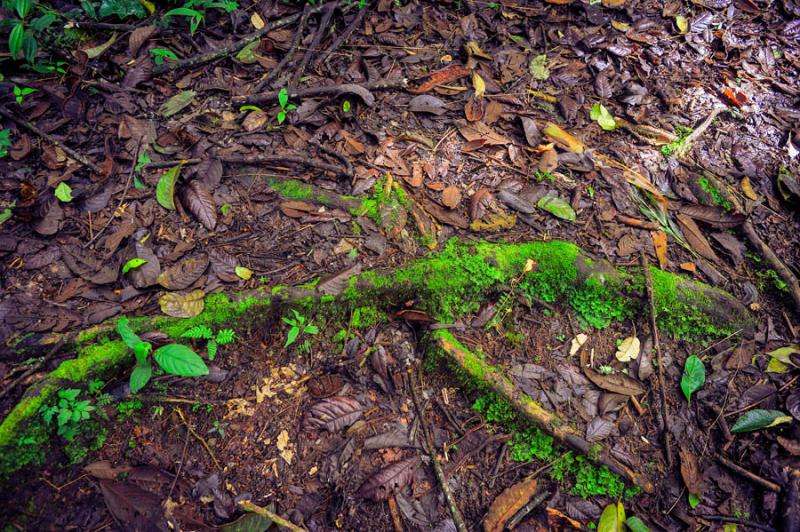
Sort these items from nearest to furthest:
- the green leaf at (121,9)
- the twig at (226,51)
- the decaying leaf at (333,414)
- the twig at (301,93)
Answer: the decaying leaf at (333,414) → the twig at (301,93) → the twig at (226,51) → the green leaf at (121,9)

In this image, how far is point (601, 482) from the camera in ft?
9.22

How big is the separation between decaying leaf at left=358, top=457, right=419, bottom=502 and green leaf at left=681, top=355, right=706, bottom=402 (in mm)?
1918

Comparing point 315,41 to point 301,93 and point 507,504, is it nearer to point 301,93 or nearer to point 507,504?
point 301,93

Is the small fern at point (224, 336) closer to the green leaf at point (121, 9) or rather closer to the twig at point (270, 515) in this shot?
the twig at point (270, 515)

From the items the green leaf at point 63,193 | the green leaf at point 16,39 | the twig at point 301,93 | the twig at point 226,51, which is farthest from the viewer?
the twig at point 226,51

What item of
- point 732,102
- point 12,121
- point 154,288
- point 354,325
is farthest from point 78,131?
point 732,102

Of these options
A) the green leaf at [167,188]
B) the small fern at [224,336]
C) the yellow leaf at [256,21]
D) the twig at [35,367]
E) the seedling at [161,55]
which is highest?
the yellow leaf at [256,21]

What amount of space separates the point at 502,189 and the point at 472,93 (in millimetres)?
1123

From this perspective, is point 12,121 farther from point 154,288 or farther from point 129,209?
point 154,288

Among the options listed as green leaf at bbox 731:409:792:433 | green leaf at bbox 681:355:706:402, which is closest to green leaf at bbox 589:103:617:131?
green leaf at bbox 681:355:706:402

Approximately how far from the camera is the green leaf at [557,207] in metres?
3.54

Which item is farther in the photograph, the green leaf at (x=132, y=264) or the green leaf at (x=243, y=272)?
the green leaf at (x=243, y=272)

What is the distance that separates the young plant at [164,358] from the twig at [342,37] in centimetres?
280

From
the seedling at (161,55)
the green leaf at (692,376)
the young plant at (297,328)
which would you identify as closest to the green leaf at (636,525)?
the green leaf at (692,376)
